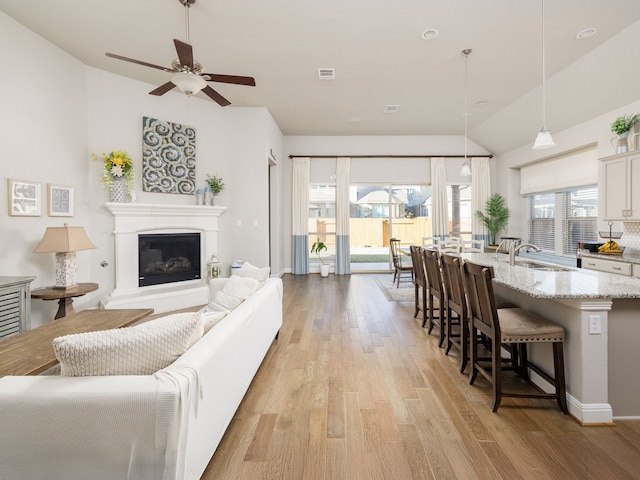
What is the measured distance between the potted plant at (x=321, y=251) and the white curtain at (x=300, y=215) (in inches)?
9.0

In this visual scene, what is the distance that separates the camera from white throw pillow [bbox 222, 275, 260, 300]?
2682mm

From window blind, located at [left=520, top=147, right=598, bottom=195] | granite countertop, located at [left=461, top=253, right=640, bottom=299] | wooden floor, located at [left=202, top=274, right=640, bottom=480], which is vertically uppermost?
window blind, located at [left=520, top=147, right=598, bottom=195]

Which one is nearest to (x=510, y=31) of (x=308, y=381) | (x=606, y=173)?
(x=606, y=173)

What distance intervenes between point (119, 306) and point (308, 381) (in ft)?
10.6

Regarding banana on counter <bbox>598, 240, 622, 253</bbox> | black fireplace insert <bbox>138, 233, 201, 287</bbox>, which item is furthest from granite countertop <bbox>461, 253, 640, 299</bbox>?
black fireplace insert <bbox>138, 233, 201, 287</bbox>

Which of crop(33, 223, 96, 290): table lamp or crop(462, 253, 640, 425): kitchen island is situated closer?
crop(462, 253, 640, 425): kitchen island

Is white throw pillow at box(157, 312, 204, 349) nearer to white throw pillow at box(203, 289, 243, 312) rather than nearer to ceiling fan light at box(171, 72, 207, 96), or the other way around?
white throw pillow at box(203, 289, 243, 312)

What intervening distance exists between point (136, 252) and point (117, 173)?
1137 millimetres

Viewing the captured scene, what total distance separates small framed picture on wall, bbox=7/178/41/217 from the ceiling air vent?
379 centimetres

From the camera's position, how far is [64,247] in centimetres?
342

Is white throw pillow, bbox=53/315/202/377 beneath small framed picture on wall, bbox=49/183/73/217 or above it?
beneath

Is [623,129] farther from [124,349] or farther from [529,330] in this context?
[124,349]

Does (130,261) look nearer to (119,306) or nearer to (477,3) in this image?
(119,306)

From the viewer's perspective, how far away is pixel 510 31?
362 cm
